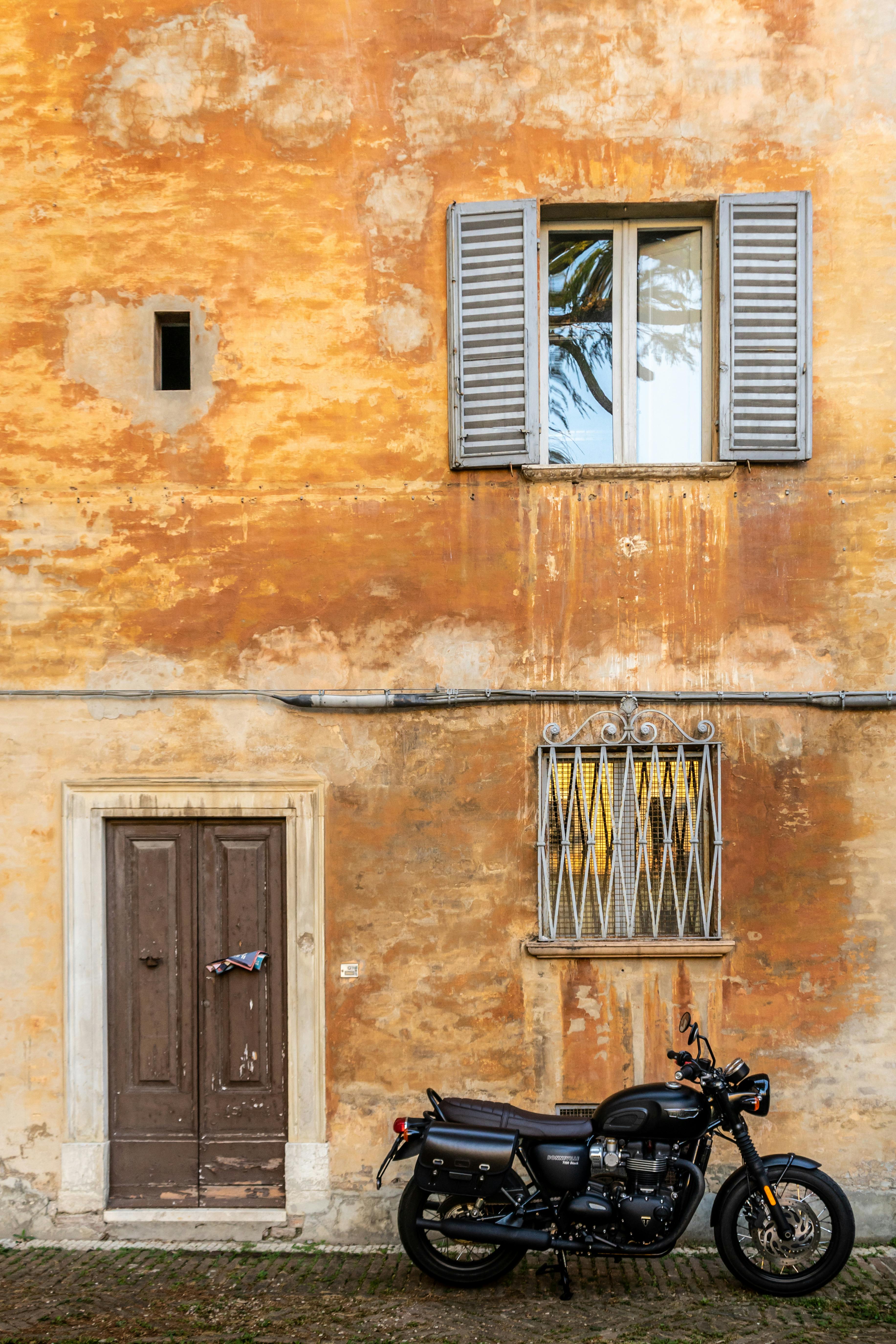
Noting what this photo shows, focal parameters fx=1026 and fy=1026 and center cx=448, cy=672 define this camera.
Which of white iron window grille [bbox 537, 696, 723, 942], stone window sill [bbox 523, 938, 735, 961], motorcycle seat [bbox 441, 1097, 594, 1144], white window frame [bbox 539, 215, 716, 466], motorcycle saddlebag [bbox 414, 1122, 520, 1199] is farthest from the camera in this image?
white window frame [bbox 539, 215, 716, 466]

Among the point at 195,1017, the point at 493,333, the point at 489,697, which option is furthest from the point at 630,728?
the point at 195,1017

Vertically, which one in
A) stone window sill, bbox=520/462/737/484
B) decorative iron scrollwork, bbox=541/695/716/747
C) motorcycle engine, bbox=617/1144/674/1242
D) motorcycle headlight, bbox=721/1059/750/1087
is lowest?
motorcycle engine, bbox=617/1144/674/1242

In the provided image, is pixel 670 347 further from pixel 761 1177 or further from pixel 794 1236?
pixel 794 1236

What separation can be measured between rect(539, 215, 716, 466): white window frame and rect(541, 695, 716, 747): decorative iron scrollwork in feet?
4.96

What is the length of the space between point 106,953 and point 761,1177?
3.83 m

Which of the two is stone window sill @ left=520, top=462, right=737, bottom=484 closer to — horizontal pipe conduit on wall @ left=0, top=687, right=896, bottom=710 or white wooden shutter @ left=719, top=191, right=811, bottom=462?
white wooden shutter @ left=719, top=191, right=811, bottom=462

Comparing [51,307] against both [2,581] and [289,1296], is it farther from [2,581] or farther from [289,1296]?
[289,1296]

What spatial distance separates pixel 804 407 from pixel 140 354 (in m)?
3.96

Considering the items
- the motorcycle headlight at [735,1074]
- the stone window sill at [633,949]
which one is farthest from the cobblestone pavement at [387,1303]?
the stone window sill at [633,949]

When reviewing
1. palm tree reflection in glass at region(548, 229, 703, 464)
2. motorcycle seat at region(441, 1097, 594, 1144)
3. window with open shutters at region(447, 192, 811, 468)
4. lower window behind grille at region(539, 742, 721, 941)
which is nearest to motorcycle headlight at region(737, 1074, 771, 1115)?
motorcycle seat at region(441, 1097, 594, 1144)

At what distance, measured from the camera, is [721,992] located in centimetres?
595

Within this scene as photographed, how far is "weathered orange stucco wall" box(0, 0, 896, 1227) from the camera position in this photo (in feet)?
19.6

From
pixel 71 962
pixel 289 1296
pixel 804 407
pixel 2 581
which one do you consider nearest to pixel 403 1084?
pixel 289 1296

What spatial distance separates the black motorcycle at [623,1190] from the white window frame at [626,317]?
3578 millimetres
